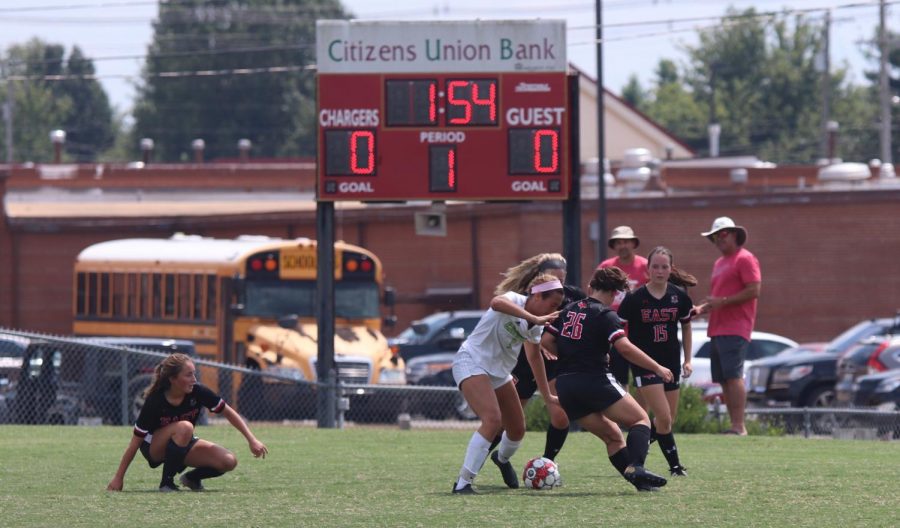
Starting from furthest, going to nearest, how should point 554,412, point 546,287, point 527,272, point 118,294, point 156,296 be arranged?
point 118,294 → point 156,296 → point 554,412 → point 527,272 → point 546,287

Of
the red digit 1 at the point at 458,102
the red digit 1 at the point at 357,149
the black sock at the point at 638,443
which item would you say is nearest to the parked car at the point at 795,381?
the red digit 1 at the point at 458,102

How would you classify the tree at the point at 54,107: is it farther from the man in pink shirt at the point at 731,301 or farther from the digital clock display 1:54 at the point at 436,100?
the man in pink shirt at the point at 731,301

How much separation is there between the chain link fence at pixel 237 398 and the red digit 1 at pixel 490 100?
3.25 m

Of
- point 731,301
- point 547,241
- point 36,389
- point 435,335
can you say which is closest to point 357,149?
point 36,389

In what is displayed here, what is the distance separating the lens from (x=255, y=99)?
94.1 metres

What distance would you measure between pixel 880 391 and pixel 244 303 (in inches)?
405

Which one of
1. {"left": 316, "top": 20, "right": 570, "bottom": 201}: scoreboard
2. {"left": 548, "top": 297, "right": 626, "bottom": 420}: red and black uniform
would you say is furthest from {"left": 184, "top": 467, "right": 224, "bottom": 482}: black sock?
{"left": 316, "top": 20, "right": 570, "bottom": 201}: scoreboard

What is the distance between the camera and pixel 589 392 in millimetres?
11188

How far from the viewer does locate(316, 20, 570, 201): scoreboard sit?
19.8m

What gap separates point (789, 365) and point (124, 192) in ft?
98.4

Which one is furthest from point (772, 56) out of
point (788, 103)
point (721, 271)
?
point (721, 271)

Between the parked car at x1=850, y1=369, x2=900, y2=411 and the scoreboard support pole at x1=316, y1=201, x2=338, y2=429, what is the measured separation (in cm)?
656

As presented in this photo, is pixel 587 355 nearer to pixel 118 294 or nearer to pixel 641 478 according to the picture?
pixel 641 478

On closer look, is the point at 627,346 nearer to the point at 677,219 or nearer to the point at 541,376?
the point at 541,376
